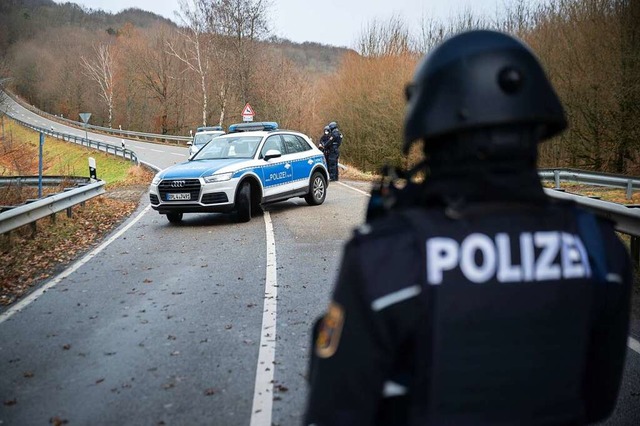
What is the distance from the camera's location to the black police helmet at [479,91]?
154 centimetres

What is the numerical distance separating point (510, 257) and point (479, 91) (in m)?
0.43

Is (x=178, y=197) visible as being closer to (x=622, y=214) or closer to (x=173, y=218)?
(x=173, y=218)

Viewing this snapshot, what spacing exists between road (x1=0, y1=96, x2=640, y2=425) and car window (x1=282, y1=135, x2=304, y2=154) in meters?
4.39

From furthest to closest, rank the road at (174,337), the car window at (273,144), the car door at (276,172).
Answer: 1. the car window at (273,144)
2. the car door at (276,172)
3. the road at (174,337)

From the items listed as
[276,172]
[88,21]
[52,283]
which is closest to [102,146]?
[276,172]

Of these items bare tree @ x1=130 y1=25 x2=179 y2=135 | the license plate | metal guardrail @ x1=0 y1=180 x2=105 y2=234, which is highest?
bare tree @ x1=130 y1=25 x2=179 y2=135

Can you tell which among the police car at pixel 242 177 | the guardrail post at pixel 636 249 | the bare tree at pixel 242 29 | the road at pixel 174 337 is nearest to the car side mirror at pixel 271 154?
the police car at pixel 242 177

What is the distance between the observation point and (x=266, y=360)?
4.82 metres

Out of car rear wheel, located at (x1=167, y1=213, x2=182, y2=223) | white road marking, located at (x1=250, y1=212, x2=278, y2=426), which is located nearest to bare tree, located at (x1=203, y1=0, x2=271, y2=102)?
car rear wheel, located at (x1=167, y1=213, x2=182, y2=223)

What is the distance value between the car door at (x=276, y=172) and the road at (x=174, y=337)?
2.95m

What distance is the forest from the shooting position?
2252 cm

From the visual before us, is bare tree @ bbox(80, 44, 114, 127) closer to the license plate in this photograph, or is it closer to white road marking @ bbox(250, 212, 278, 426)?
the license plate

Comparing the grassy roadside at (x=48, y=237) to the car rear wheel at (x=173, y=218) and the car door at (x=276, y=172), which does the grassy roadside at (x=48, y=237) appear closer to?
the car rear wheel at (x=173, y=218)

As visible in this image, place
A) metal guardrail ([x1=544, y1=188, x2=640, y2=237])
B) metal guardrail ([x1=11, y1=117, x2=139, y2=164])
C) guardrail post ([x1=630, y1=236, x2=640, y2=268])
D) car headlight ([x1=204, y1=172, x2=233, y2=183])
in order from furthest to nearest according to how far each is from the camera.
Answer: metal guardrail ([x1=11, y1=117, x2=139, y2=164])
car headlight ([x1=204, y1=172, x2=233, y2=183])
guardrail post ([x1=630, y1=236, x2=640, y2=268])
metal guardrail ([x1=544, y1=188, x2=640, y2=237])
